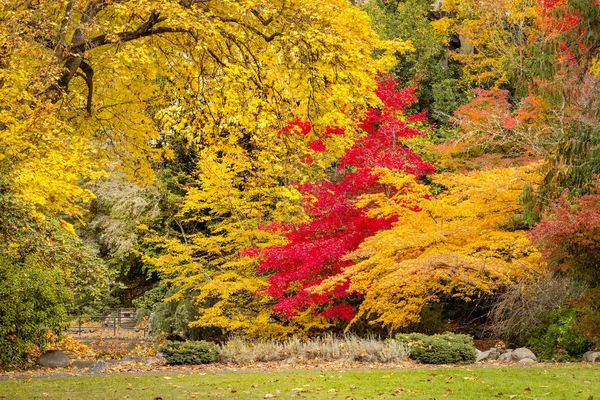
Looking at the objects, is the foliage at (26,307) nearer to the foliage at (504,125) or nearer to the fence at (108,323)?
the foliage at (504,125)

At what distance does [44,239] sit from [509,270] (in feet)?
28.2

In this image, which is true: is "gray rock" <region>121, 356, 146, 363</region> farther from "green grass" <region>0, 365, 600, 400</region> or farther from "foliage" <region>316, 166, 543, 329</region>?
"foliage" <region>316, 166, 543, 329</region>

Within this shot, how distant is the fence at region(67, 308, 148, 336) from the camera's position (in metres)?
28.9

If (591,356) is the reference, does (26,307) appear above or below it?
above

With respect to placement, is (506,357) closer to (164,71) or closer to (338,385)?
(338,385)

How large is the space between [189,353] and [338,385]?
523cm

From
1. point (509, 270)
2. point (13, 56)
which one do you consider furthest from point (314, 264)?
point (13, 56)

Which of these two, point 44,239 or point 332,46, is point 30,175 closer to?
point 44,239

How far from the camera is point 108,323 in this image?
31.2m

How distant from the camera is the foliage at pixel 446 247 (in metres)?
14.0

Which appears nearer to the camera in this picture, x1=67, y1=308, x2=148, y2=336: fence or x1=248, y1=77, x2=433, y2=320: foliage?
x1=248, y1=77, x2=433, y2=320: foliage

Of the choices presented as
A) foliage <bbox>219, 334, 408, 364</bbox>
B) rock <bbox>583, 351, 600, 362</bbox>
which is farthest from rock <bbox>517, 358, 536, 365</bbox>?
foliage <bbox>219, 334, 408, 364</bbox>

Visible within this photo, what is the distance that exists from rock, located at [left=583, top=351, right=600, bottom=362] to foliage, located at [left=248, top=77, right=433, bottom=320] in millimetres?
4870

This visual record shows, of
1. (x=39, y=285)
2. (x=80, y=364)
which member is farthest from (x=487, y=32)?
(x=39, y=285)
